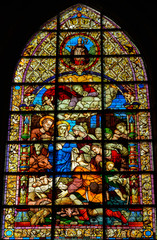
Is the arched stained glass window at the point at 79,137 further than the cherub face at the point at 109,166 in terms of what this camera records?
No

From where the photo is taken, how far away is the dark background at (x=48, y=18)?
10570mm

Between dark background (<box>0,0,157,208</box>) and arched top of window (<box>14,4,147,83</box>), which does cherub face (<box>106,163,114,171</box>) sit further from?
arched top of window (<box>14,4,147,83</box>)

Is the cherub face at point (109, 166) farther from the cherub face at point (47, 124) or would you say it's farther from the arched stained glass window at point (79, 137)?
the cherub face at point (47, 124)

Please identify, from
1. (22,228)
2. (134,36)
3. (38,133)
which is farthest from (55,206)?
(134,36)

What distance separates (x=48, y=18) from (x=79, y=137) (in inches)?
104

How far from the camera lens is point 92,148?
10055mm

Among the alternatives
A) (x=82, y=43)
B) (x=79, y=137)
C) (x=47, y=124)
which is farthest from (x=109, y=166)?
(x=82, y=43)

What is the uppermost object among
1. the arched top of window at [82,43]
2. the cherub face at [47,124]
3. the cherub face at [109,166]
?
the arched top of window at [82,43]

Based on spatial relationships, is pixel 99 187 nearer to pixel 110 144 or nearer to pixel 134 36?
pixel 110 144

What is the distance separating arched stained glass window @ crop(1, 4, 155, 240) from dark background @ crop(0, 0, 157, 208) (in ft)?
0.46

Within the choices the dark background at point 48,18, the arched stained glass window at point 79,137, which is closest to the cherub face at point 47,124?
the arched stained glass window at point 79,137

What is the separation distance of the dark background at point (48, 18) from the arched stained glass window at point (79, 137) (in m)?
0.14

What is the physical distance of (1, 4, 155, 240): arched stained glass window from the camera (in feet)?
31.3

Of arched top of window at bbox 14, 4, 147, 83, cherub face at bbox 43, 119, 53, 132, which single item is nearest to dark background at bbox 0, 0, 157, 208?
arched top of window at bbox 14, 4, 147, 83
